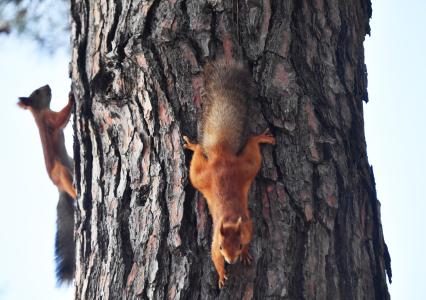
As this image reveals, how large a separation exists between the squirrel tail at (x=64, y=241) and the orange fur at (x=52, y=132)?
0.08 metres

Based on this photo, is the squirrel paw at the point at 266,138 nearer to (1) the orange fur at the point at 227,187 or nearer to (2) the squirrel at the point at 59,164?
(1) the orange fur at the point at 227,187

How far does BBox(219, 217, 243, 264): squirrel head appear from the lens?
1.84 metres

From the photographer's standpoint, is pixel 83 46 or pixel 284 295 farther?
pixel 83 46

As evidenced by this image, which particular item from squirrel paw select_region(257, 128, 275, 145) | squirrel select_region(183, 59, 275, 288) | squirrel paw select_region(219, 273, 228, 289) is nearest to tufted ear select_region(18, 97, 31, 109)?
squirrel select_region(183, 59, 275, 288)

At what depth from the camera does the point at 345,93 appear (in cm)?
225

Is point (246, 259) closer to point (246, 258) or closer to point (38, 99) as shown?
point (246, 258)

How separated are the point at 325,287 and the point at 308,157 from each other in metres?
0.39

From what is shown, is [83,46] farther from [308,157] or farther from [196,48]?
[308,157]

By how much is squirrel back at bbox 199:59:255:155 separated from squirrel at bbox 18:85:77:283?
169 cm

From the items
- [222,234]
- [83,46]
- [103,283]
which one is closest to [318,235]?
[222,234]

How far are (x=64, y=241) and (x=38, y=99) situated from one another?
53.8 inches

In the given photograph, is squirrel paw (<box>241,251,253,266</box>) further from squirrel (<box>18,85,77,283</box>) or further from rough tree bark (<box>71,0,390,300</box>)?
squirrel (<box>18,85,77,283</box>)

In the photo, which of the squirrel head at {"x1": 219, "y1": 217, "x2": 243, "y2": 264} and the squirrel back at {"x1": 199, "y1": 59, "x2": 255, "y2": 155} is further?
the squirrel back at {"x1": 199, "y1": 59, "x2": 255, "y2": 155}

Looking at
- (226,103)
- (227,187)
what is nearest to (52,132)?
(226,103)
